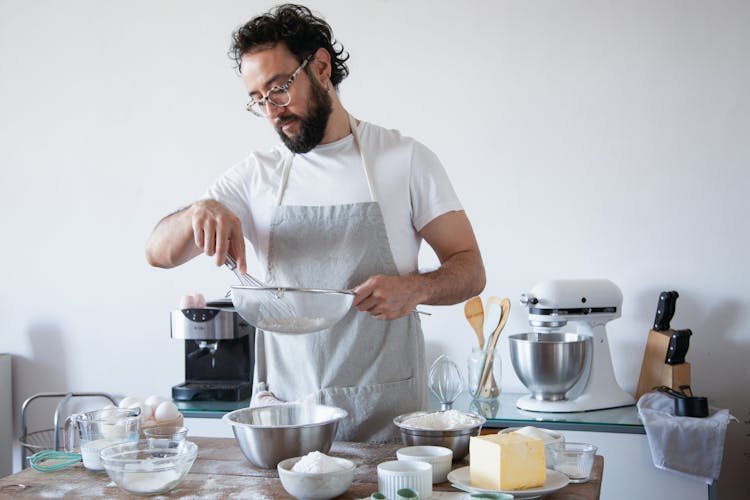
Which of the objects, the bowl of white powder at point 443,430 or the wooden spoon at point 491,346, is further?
the wooden spoon at point 491,346

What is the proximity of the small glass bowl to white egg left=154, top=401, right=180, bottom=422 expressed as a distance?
78 cm

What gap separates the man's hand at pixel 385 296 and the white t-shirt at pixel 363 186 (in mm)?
221

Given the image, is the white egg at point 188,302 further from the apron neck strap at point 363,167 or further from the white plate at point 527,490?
the white plate at point 527,490

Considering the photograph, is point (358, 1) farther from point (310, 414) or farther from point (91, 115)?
point (310, 414)

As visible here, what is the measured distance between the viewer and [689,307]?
2.80 metres

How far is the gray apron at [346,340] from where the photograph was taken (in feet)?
5.82

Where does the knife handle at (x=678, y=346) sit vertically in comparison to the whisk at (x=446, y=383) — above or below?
above

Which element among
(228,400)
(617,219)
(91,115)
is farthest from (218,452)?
(91,115)

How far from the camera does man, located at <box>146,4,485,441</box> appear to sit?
70.9 inches

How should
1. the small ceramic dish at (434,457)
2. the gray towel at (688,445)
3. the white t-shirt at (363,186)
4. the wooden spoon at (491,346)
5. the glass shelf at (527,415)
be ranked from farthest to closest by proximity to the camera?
the wooden spoon at (491,346)
the glass shelf at (527,415)
the gray towel at (688,445)
the white t-shirt at (363,186)
the small ceramic dish at (434,457)

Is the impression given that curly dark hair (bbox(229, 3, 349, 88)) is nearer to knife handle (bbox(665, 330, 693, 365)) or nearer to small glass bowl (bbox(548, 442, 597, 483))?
small glass bowl (bbox(548, 442, 597, 483))

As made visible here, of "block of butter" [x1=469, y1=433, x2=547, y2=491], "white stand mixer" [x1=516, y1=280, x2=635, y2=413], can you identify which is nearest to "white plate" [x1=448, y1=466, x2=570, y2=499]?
"block of butter" [x1=469, y1=433, x2=547, y2=491]

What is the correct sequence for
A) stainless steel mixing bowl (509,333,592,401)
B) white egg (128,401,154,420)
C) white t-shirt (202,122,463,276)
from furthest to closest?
stainless steel mixing bowl (509,333,592,401), white t-shirt (202,122,463,276), white egg (128,401,154,420)

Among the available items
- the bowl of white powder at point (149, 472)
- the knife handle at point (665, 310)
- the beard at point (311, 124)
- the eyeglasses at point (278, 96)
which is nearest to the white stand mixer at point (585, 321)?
the knife handle at point (665, 310)
